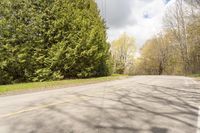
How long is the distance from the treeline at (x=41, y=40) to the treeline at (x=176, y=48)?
17.3 m

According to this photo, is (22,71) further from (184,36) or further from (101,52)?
(184,36)

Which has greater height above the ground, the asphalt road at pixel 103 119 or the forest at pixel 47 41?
the forest at pixel 47 41

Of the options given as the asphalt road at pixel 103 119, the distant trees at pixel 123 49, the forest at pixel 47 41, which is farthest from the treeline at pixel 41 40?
the distant trees at pixel 123 49

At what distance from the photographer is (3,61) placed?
25266mm

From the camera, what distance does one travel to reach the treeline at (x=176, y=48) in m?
45.0

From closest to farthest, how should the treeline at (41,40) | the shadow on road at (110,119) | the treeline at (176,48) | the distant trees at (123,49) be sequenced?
the shadow on road at (110,119) < the treeline at (41,40) < the treeline at (176,48) < the distant trees at (123,49)

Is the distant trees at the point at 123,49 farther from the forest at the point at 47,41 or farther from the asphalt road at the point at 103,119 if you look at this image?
the asphalt road at the point at 103,119

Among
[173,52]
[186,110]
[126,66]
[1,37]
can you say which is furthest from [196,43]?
[186,110]

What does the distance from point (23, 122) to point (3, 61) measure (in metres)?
19.6

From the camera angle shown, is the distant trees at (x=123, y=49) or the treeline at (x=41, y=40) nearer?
the treeline at (x=41, y=40)

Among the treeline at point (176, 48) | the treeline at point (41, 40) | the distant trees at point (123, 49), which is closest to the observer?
the treeline at point (41, 40)

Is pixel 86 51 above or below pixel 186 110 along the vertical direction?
above

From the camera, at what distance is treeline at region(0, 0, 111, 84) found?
86.1 ft

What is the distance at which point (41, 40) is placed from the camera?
27.0m
